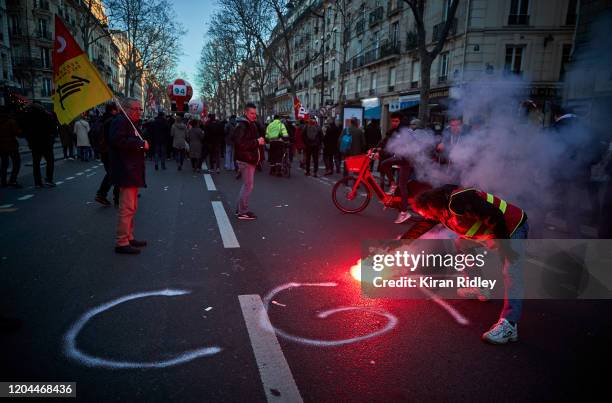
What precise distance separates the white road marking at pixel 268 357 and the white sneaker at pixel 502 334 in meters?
1.53

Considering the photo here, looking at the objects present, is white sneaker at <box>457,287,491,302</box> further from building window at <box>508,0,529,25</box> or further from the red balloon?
the red balloon

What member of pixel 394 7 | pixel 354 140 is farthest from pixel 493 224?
pixel 394 7

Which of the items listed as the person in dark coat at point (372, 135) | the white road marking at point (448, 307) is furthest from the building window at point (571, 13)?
the white road marking at point (448, 307)

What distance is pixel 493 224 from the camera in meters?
2.90

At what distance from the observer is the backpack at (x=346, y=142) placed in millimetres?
12688

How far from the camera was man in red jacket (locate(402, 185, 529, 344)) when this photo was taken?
289cm

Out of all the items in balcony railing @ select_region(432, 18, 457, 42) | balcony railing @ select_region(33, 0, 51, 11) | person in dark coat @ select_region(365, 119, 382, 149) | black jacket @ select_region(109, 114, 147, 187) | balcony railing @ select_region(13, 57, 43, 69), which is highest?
balcony railing @ select_region(33, 0, 51, 11)

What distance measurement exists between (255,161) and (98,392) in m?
5.10

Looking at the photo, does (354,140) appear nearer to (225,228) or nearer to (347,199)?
(347,199)

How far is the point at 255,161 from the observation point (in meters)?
7.12

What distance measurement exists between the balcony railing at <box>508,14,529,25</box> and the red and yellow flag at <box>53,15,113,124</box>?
2429cm

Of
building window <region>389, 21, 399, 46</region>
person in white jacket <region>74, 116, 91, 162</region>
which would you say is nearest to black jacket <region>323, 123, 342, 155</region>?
person in white jacket <region>74, 116, 91, 162</region>

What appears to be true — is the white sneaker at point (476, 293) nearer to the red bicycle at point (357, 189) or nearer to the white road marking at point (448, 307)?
the white road marking at point (448, 307)

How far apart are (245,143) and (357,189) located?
2.40 m
